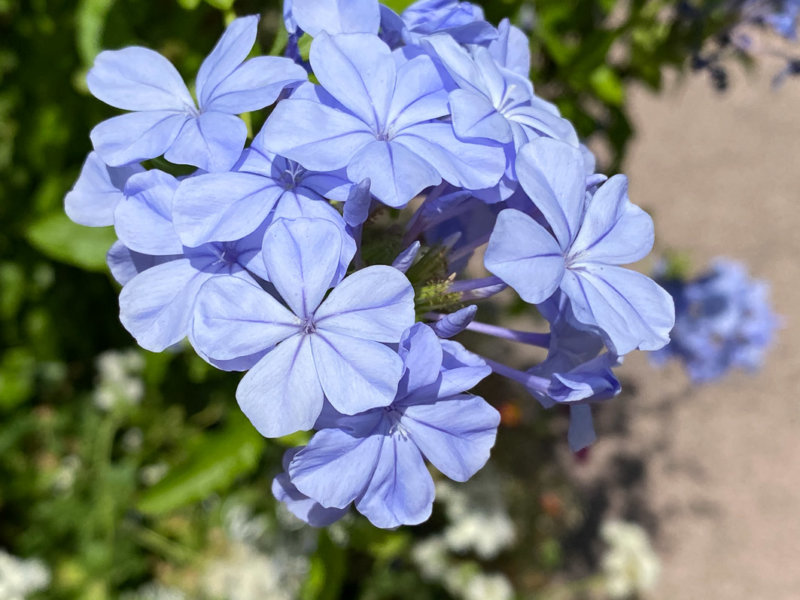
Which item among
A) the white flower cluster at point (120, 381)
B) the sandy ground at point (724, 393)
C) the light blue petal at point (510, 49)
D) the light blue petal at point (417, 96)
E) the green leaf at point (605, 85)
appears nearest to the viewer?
the light blue petal at point (417, 96)

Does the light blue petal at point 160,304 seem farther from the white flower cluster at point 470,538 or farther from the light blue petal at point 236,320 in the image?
the white flower cluster at point 470,538

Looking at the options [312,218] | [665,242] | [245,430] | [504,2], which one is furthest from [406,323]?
[665,242]

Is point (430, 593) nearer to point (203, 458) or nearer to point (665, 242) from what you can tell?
point (203, 458)

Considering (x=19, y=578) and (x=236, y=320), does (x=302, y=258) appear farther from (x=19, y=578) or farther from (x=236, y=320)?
(x=19, y=578)

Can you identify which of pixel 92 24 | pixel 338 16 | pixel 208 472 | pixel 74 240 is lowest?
pixel 208 472

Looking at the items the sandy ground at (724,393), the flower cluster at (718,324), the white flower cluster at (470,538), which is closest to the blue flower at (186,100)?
the white flower cluster at (470,538)

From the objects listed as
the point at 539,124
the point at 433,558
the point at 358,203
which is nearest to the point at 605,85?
the point at 539,124
